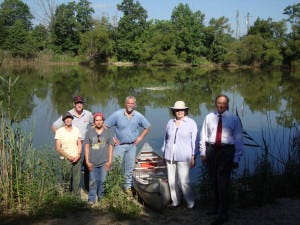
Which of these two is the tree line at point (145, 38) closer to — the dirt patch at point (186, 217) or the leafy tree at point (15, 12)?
the leafy tree at point (15, 12)

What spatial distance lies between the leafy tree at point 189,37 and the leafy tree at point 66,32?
1719 centimetres

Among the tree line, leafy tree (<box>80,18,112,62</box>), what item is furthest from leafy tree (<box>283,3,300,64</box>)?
leafy tree (<box>80,18,112,62</box>)

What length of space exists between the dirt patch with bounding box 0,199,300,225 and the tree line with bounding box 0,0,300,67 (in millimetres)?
50414

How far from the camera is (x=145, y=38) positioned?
64500 mm

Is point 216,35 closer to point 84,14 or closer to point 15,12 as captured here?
point 84,14

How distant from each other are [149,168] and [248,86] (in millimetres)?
24109

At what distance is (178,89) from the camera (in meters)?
26.6

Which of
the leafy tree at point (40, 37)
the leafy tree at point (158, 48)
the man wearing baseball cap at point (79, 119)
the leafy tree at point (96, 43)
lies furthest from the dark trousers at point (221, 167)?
the leafy tree at point (96, 43)

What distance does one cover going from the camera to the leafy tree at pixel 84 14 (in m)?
66.4

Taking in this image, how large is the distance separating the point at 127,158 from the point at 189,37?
5800cm

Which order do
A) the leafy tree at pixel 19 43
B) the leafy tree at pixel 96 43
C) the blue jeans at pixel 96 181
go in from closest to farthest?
the blue jeans at pixel 96 181 < the leafy tree at pixel 19 43 < the leafy tree at pixel 96 43

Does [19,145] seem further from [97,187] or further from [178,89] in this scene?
[178,89]

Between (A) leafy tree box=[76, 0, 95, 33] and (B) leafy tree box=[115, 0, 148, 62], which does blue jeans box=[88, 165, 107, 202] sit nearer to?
(B) leafy tree box=[115, 0, 148, 62]

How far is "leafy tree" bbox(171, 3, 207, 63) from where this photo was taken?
6228 cm
